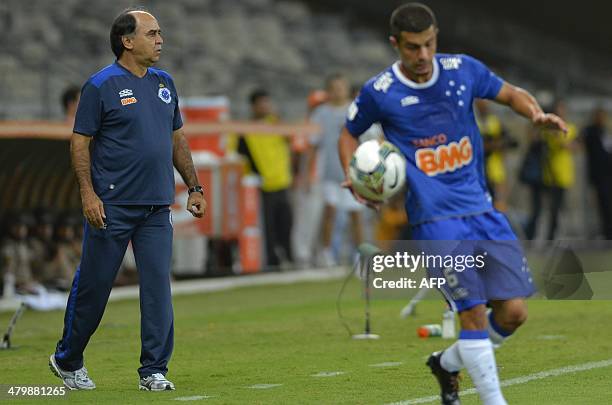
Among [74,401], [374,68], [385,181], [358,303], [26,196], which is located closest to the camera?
[385,181]

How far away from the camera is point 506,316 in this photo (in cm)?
796

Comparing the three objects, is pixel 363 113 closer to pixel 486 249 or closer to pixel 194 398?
pixel 486 249

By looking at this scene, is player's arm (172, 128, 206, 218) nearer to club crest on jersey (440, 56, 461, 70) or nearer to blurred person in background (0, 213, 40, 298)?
club crest on jersey (440, 56, 461, 70)

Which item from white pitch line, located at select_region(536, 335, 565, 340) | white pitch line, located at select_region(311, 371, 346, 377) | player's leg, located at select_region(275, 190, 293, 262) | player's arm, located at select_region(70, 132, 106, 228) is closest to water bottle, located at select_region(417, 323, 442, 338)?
white pitch line, located at select_region(536, 335, 565, 340)

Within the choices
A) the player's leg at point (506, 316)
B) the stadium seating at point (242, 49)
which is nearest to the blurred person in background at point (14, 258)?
the stadium seating at point (242, 49)

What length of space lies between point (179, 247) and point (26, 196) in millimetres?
2640

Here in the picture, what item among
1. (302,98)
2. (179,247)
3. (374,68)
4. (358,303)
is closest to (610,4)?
(374,68)

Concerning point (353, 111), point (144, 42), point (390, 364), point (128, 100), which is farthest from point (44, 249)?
point (353, 111)

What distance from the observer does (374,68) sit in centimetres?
3272

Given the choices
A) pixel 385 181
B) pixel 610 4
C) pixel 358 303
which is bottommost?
pixel 358 303

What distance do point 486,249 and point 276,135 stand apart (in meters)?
13.0

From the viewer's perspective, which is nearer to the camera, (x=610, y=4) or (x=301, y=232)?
(x=301, y=232)

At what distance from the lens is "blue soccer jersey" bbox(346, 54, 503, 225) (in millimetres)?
7980

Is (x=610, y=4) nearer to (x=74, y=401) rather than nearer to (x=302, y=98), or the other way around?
(x=302, y=98)
